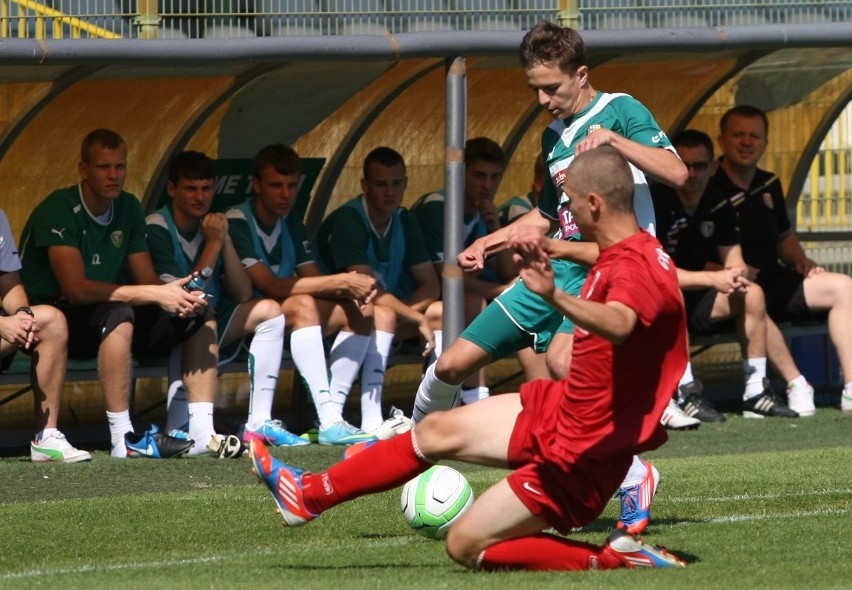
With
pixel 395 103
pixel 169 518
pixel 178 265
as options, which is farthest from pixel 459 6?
pixel 169 518

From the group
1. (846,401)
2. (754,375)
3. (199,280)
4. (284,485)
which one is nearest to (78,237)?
(199,280)

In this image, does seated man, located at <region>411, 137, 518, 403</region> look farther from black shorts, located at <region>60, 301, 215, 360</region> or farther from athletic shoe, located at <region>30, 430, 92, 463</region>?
athletic shoe, located at <region>30, 430, 92, 463</region>

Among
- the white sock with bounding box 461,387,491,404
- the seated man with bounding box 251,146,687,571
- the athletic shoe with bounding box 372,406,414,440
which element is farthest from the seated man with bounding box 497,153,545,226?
the seated man with bounding box 251,146,687,571

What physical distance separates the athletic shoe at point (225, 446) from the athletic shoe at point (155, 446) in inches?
5.2

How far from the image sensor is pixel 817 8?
10227 millimetres

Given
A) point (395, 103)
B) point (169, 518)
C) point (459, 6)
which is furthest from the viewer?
point (395, 103)

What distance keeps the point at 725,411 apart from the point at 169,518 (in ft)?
17.4

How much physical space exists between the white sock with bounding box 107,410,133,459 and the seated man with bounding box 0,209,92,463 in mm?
228

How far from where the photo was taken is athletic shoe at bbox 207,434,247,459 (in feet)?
28.3

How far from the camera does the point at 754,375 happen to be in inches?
412

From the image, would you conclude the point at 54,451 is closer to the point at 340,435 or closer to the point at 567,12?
the point at 340,435

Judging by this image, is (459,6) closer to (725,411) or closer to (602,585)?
(725,411)

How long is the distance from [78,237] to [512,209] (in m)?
3.15

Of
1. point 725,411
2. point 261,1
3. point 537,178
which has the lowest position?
point 725,411
